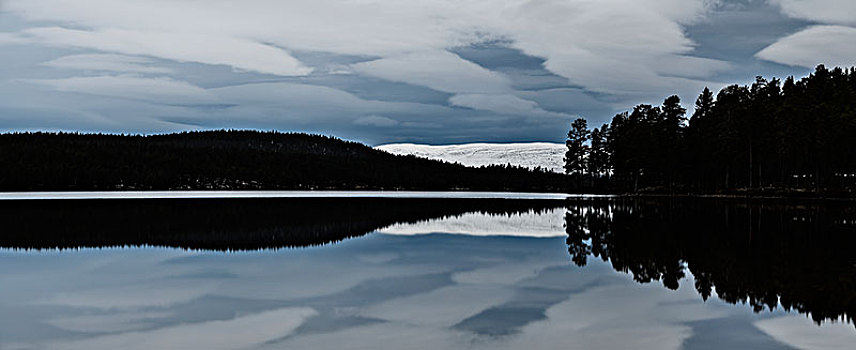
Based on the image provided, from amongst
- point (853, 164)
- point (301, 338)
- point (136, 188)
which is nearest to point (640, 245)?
point (301, 338)

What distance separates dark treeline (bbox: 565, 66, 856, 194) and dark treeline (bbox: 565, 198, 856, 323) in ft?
161

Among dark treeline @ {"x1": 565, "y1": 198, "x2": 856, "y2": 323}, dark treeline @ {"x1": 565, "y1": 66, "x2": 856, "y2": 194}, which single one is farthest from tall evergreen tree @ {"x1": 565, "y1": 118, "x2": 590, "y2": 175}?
dark treeline @ {"x1": 565, "y1": 198, "x2": 856, "y2": 323}

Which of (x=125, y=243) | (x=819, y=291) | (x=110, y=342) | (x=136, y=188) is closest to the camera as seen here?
(x=110, y=342)

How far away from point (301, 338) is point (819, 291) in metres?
12.1

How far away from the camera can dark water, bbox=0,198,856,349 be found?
11.8 m

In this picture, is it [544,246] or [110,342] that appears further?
[544,246]

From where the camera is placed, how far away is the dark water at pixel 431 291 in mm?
11844

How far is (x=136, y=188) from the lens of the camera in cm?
19775

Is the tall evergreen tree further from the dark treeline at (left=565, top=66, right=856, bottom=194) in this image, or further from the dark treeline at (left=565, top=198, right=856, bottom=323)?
the dark treeline at (left=565, top=198, right=856, bottom=323)

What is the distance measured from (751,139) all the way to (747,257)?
75.6m

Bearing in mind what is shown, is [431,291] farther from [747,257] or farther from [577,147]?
[577,147]

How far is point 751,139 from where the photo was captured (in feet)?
297

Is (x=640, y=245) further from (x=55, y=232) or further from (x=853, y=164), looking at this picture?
(x=853, y=164)

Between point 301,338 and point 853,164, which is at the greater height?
point 853,164
